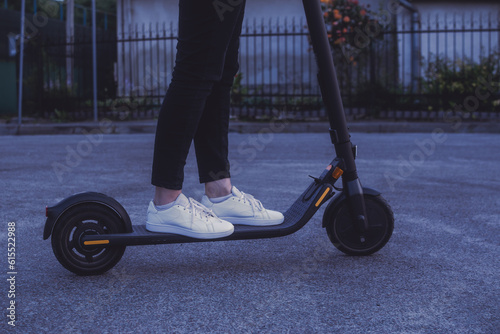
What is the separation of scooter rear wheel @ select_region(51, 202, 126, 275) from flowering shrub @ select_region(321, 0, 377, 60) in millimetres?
11429

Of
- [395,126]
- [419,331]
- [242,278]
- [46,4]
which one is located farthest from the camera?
[46,4]

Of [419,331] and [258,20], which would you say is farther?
[258,20]

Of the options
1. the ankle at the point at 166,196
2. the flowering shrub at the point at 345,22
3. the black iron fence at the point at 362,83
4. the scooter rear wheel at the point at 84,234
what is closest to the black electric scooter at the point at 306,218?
the scooter rear wheel at the point at 84,234

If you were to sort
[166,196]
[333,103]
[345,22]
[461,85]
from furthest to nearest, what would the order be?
[345,22] < [461,85] < [333,103] < [166,196]

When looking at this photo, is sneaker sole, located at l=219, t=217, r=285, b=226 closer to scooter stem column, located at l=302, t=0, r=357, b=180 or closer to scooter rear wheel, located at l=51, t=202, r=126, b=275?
scooter stem column, located at l=302, t=0, r=357, b=180

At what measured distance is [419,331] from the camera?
1.83 meters

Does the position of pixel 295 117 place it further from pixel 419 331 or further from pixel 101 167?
pixel 419 331

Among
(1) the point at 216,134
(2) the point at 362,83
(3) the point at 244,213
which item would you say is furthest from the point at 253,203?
(2) the point at 362,83

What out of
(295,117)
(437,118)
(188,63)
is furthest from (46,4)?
(188,63)

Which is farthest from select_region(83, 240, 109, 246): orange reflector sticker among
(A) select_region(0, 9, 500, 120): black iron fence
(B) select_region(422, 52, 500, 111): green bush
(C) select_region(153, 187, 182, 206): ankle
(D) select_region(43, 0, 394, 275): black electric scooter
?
(B) select_region(422, 52, 500, 111): green bush

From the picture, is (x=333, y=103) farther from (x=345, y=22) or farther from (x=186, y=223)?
(x=345, y=22)

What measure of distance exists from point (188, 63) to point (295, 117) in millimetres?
11105

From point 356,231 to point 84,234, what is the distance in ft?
3.21

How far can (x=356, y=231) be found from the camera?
257 cm
